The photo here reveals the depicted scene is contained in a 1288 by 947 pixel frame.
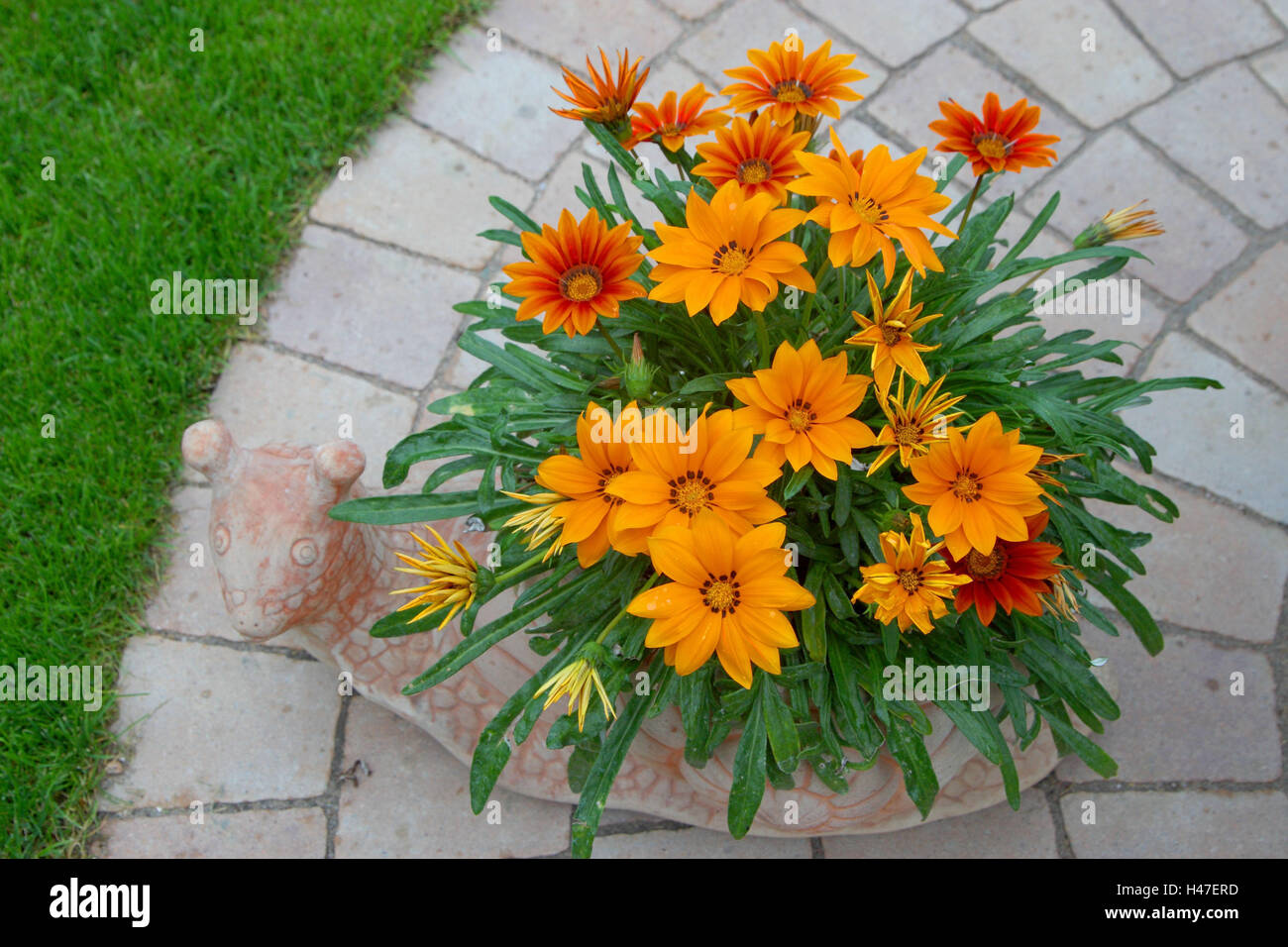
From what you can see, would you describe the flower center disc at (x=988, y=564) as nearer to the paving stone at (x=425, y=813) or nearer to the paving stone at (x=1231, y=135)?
the paving stone at (x=425, y=813)

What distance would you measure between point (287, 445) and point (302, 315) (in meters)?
0.93

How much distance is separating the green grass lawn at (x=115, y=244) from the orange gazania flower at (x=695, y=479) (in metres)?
1.58

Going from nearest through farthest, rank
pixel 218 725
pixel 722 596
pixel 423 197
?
1. pixel 722 596
2. pixel 218 725
3. pixel 423 197

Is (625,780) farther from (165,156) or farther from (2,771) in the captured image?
(165,156)

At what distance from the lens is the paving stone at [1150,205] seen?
2777mm

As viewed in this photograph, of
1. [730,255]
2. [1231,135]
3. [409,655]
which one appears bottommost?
[409,655]

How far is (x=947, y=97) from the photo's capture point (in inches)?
118

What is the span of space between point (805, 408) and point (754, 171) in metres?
0.34

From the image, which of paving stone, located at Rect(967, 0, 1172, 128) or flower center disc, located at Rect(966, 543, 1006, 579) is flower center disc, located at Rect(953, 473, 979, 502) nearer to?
flower center disc, located at Rect(966, 543, 1006, 579)

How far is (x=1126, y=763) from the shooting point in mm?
2281

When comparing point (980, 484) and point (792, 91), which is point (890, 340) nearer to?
point (980, 484)

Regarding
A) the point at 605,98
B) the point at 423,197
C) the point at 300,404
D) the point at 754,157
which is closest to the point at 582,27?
the point at 423,197

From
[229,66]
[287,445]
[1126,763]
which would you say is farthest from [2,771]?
[1126,763]

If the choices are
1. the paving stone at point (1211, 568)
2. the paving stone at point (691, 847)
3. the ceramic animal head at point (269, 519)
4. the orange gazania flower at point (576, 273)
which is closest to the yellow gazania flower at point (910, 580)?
the orange gazania flower at point (576, 273)
